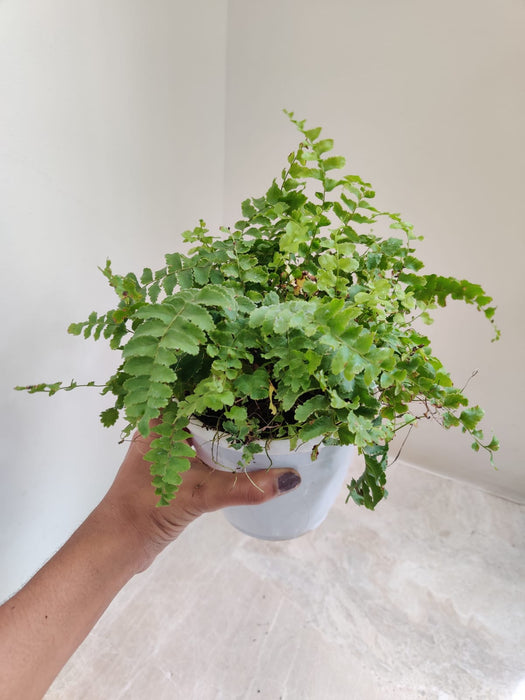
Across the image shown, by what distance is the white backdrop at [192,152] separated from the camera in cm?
78

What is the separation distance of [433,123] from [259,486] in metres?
0.76

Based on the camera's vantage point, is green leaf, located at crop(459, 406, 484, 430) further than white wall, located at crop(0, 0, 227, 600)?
No

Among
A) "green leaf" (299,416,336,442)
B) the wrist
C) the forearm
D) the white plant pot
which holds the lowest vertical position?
the forearm

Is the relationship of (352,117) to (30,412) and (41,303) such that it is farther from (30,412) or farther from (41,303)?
(30,412)

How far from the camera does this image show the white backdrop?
78cm

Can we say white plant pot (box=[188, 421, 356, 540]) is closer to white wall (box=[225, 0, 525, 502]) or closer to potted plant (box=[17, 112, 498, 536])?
potted plant (box=[17, 112, 498, 536])

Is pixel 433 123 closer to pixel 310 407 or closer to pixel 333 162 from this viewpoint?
pixel 333 162

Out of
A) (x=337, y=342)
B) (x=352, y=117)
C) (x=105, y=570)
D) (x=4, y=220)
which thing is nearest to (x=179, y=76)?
(x=352, y=117)

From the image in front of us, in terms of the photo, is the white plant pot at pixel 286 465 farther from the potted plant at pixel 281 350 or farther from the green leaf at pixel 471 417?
the green leaf at pixel 471 417

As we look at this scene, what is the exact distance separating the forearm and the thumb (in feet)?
0.58

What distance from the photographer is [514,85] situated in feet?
2.83

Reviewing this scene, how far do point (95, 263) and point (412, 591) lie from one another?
85 cm

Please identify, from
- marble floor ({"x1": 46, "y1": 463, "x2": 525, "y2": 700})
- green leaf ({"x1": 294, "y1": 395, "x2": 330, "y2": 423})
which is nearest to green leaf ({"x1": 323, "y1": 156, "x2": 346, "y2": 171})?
green leaf ({"x1": 294, "y1": 395, "x2": 330, "y2": 423})

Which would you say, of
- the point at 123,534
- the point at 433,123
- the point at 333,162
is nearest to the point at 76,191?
the point at 333,162
